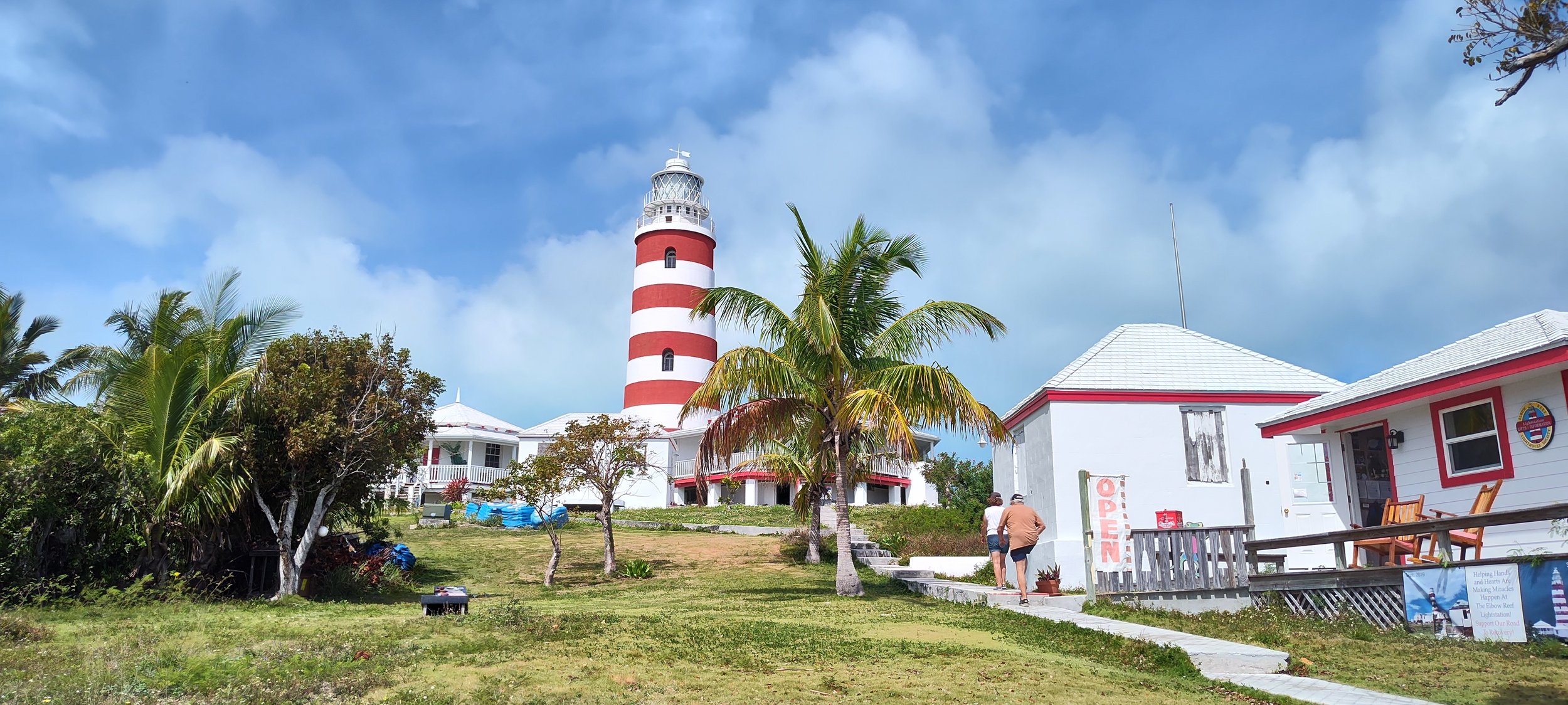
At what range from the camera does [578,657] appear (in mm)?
8203

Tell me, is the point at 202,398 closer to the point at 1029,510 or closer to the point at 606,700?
the point at 606,700

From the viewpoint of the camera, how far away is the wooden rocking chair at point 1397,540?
1171cm

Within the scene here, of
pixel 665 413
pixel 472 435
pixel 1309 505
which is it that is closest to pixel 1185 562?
pixel 1309 505

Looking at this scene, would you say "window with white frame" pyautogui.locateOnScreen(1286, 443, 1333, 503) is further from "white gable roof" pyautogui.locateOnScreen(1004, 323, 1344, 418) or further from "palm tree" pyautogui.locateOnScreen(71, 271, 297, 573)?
"palm tree" pyautogui.locateOnScreen(71, 271, 297, 573)

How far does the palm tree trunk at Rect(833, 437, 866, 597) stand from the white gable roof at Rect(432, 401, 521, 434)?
95.8ft

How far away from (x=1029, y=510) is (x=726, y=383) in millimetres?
4940

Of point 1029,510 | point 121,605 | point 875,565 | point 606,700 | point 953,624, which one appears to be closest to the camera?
point 606,700

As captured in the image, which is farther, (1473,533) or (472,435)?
(472,435)

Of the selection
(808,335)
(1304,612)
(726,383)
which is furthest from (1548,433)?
(726,383)

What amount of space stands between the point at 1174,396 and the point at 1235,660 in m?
8.66

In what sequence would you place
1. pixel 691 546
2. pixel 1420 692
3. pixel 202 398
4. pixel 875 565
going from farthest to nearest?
pixel 691 546 < pixel 875 565 < pixel 202 398 < pixel 1420 692

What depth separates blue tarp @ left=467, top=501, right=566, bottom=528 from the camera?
30.0 m

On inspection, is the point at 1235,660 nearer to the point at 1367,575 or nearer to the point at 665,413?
the point at 1367,575

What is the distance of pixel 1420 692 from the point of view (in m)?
7.48
